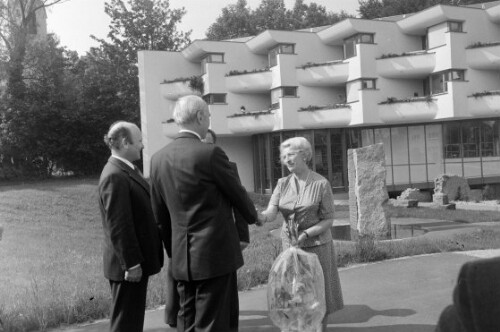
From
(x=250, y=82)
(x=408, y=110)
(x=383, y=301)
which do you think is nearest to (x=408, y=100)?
(x=408, y=110)

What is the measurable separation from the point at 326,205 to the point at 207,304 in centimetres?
158

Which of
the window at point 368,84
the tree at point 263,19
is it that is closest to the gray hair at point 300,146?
the window at point 368,84

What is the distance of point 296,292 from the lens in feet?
15.3

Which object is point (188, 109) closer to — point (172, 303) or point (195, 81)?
point (172, 303)

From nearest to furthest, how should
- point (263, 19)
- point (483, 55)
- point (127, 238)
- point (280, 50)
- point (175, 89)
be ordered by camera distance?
point (127, 238)
point (483, 55)
point (280, 50)
point (175, 89)
point (263, 19)

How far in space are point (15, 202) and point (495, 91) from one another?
25380 mm

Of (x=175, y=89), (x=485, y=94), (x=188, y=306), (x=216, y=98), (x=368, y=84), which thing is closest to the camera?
(x=188, y=306)

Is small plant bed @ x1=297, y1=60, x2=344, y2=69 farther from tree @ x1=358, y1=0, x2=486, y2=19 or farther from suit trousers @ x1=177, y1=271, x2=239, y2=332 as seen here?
suit trousers @ x1=177, y1=271, x2=239, y2=332

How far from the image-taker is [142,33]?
4900 centimetres

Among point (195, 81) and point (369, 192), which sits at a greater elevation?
point (195, 81)

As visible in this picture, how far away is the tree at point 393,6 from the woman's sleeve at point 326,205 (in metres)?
47.3

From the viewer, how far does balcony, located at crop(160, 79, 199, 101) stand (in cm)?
3669

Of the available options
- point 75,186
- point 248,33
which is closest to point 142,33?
point 248,33

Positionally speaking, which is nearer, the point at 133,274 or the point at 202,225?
the point at 202,225
